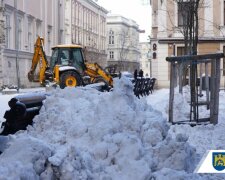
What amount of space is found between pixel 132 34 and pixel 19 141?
126712 mm

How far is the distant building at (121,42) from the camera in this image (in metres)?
112

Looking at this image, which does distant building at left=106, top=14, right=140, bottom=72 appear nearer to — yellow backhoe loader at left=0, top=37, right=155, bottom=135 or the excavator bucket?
the excavator bucket

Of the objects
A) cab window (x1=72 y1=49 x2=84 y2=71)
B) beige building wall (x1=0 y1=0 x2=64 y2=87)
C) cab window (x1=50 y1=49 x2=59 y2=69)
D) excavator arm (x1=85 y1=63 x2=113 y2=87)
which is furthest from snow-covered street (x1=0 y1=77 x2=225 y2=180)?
beige building wall (x1=0 y1=0 x2=64 y2=87)

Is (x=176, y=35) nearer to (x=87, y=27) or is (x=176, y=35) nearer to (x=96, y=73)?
(x=96, y=73)

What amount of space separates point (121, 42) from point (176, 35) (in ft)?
255

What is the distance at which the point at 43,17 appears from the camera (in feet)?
180

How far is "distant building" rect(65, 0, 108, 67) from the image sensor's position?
72.0 m

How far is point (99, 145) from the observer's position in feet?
18.9

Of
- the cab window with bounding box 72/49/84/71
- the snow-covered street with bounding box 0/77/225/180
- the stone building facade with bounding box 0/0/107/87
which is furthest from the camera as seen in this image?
the stone building facade with bounding box 0/0/107/87

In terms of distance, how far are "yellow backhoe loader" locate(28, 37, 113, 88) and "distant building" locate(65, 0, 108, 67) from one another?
40229 millimetres

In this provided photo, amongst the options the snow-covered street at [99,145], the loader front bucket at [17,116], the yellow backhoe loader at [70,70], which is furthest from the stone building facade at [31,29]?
the snow-covered street at [99,145]

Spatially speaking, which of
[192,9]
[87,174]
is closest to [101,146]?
[87,174]

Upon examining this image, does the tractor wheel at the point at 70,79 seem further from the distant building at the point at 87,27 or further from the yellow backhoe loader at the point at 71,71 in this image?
the distant building at the point at 87,27

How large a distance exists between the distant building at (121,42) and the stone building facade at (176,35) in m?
68.5
